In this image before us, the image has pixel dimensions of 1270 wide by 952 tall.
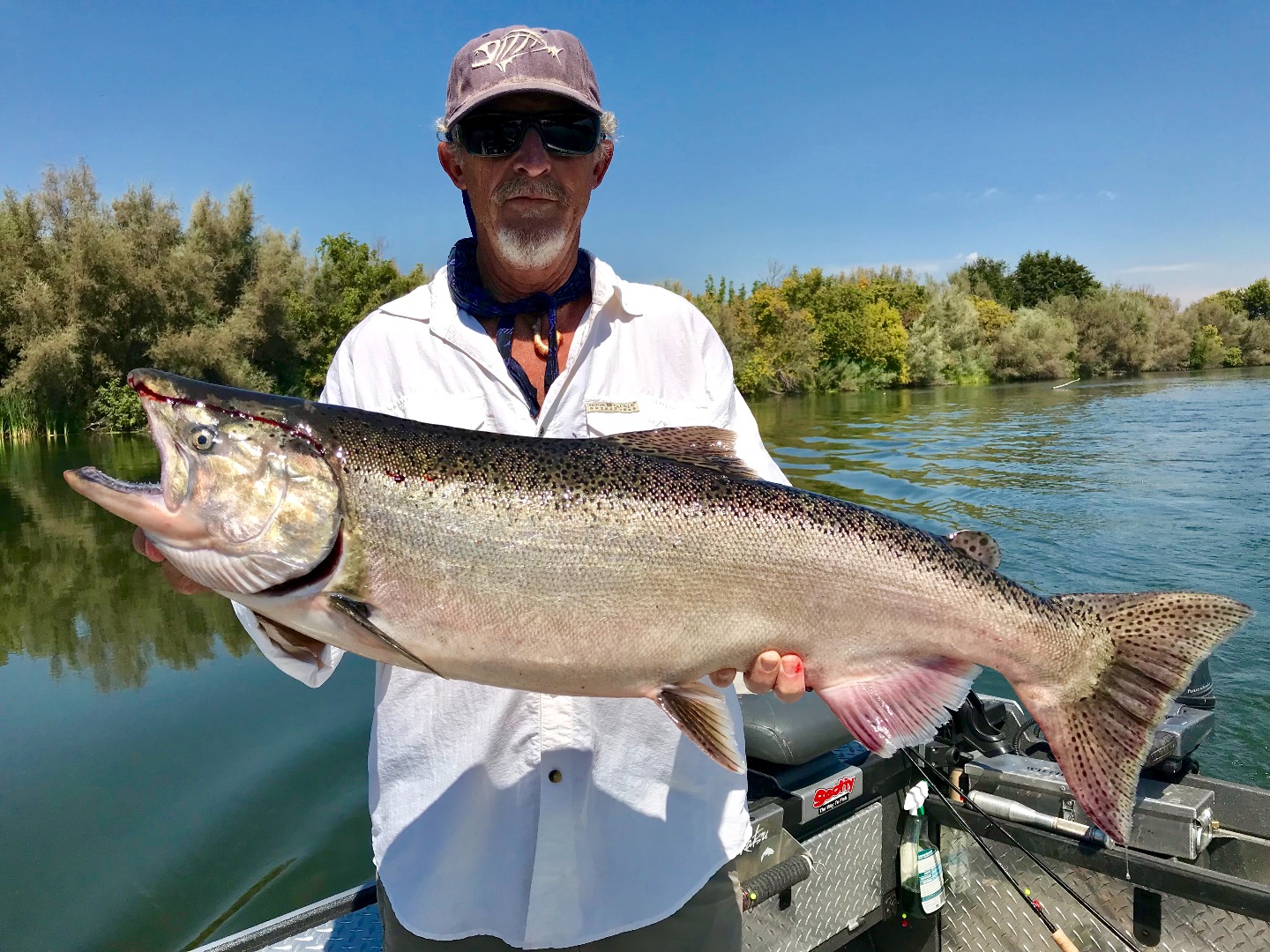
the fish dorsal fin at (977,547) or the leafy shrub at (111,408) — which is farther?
the leafy shrub at (111,408)

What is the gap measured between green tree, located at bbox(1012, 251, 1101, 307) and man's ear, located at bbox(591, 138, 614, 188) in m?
114

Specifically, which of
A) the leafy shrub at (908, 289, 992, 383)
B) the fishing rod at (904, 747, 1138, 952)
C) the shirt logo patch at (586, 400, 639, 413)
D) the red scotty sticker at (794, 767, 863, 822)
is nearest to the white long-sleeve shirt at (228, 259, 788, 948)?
the shirt logo patch at (586, 400, 639, 413)

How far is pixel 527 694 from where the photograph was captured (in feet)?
8.68

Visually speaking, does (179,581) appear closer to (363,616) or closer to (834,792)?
(363,616)

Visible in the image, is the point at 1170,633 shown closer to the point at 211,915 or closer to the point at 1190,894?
the point at 1190,894

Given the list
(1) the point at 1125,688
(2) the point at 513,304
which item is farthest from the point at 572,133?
(1) the point at 1125,688

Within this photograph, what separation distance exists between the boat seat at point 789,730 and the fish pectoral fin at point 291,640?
7.12ft

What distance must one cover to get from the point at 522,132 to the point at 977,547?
203cm

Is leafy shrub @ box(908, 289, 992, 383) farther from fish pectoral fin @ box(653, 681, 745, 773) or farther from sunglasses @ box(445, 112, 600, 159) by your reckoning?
fish pectoral fin @ box(653, 681, 745, 773)

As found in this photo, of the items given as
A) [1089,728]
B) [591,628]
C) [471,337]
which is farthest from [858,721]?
[471,337]

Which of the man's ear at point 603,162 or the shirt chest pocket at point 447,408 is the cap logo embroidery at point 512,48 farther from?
the shirt chest pocket at point 447,408

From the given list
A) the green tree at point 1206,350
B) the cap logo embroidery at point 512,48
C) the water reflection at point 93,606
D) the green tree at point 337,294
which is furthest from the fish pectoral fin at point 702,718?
the green tree at point 1206,350

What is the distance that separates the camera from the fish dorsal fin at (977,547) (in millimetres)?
2629

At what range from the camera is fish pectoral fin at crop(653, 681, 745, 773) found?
2416 millimetres
